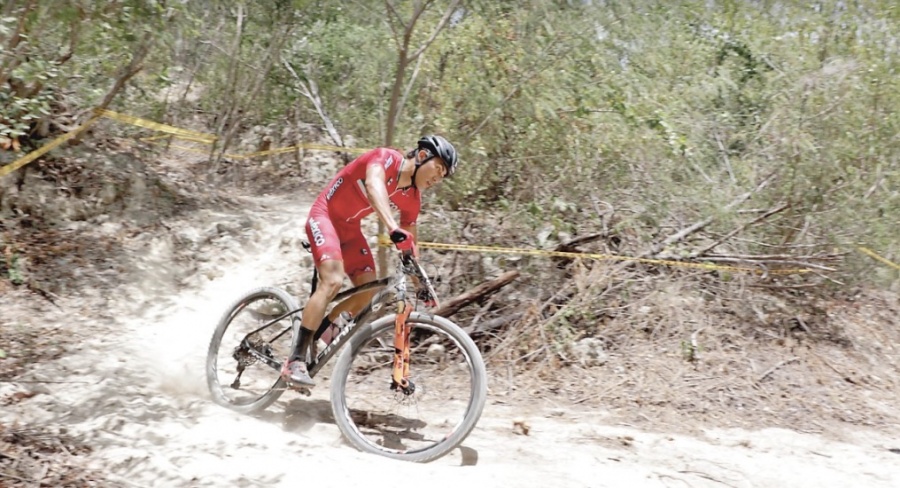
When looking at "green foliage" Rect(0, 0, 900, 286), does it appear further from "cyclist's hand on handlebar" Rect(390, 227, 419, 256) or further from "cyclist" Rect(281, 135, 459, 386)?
"cyclist's hand on handlebar" Rect(390, 227, 419, 256)

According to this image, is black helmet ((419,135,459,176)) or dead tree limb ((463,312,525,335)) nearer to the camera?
Answer: black helmet ((419,135,459,176))

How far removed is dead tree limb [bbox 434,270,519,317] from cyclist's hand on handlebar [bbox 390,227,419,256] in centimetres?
225

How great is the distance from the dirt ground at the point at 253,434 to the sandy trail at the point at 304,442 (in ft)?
0.04

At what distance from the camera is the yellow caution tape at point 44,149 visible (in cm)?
698

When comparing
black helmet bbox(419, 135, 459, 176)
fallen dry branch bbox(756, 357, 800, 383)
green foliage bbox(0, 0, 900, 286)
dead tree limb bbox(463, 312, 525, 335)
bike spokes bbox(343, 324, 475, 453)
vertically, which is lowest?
bike spokes bbox(343, 324, 475, 453)

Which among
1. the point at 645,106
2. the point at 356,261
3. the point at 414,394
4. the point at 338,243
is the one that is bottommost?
the point at 414,394

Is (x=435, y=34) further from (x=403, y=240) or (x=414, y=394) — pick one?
(x=414, y=394)

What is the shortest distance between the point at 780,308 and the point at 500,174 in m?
3.09

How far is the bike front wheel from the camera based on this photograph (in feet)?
13.6

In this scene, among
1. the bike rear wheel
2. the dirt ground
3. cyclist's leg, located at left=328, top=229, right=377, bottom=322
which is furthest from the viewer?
the bike rear wheel

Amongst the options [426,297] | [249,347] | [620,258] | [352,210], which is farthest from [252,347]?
[620,258]

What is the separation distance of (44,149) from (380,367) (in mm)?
4638

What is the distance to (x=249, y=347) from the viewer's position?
204 inches

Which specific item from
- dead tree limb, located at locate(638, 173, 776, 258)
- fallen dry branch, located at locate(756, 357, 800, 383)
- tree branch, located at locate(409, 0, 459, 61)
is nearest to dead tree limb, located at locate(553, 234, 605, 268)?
dead tree limb, located at locate(638, 173, 776, 258)
